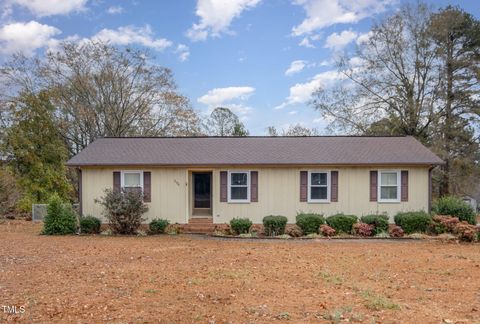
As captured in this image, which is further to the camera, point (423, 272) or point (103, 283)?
point (423, 272)

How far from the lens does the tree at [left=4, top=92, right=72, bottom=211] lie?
75.7 feet

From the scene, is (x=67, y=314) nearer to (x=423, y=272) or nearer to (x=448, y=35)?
(x=423, y=272)

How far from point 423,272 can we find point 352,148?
30.0 feet

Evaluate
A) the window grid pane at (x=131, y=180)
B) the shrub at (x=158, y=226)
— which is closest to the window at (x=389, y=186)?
the shrub at (x=158, y=226)

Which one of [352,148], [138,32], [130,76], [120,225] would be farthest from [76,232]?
[130,76]

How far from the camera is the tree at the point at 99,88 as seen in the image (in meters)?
27.5

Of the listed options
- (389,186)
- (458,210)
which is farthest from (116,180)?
(458,210)

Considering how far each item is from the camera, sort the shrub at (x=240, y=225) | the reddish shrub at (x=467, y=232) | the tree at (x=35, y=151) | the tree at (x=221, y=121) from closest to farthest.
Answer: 1. the reddish shrub at (x=467, y=232)
2. the shrub at (x=240, y=225)
3. the tree at (x=35, y=151)
4. the tree at (x=221, y=121)

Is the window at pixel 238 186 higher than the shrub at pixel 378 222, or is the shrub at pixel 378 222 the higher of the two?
the window at pixel 238 186

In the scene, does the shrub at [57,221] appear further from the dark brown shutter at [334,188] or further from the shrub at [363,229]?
the shrub at [363,229]

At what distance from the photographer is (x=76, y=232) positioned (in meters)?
15.4

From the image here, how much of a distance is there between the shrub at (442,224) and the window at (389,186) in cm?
182

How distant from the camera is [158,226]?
15.2 meters

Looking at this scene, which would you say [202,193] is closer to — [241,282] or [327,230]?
[327,230]
